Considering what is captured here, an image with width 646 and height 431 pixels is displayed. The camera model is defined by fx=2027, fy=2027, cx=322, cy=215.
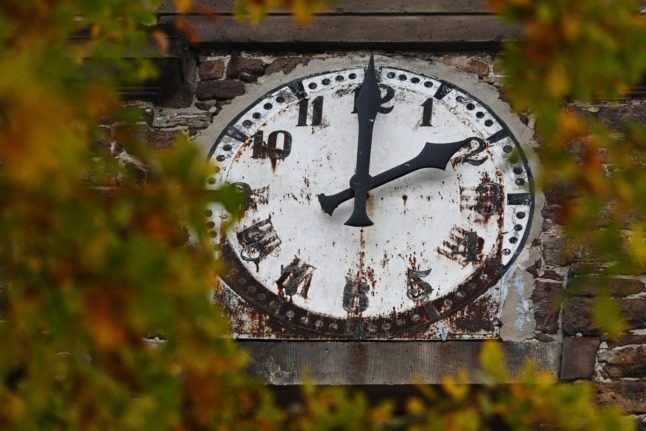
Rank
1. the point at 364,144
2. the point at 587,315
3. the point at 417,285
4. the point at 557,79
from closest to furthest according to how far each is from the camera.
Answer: the point at 557,79, the point at 587,315, the point at 417,285, the point at 364,144

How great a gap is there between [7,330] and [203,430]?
52 centimetres

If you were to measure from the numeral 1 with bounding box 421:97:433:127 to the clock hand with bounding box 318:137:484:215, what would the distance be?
4.1 inches

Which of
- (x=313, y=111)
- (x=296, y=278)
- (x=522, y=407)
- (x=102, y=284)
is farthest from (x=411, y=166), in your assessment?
(x=102, y=284)

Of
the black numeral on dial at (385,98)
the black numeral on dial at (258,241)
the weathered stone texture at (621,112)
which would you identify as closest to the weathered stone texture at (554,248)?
the weathered stone texture at (621,112)

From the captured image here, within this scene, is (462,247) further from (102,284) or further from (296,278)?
(102,284)

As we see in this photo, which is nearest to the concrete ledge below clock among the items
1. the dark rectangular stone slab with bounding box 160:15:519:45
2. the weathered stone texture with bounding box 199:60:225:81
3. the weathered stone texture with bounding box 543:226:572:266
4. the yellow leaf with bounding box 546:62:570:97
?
the weathered stone texture with bounding box 543:226:572:266

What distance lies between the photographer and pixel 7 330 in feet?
13.1

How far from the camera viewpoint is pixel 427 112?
7.30 m

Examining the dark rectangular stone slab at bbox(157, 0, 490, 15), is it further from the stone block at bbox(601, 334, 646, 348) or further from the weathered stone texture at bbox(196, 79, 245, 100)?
the stone block at bbox(601, 334, 646, 348)

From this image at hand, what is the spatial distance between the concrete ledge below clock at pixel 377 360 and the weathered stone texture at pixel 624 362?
A: 0.16 meters

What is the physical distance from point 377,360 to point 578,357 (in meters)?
0.67

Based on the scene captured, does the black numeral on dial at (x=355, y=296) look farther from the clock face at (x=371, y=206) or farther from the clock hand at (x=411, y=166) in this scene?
the clock hand at (x=411, y=166)

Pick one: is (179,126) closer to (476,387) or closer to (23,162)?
(476,387)

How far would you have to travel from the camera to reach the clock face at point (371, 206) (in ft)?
22.6
